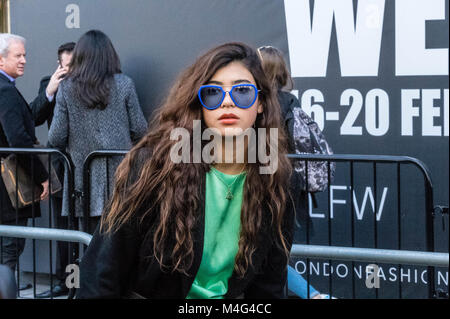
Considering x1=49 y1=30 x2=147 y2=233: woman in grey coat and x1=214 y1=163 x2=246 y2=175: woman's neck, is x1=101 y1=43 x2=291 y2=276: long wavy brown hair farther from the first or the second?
x1=49 y1=30 x2=147 y2=233: woman in grey coat

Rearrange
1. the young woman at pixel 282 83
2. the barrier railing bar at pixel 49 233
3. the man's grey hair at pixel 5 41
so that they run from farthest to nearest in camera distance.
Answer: the man's grey hair at pixel 5 41, the young woman at pixel 282 83, the barrier railing bar at pixel 49 233

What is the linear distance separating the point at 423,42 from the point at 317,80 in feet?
2.93

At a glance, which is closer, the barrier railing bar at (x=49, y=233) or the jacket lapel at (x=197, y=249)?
the jacket lapel at (x=197, y=249)

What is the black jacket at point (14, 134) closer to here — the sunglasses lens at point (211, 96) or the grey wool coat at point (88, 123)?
the grey wool coat at point (88, 123)

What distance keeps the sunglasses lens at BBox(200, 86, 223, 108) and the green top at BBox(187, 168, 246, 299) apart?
0.25 m

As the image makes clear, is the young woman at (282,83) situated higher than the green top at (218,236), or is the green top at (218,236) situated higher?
the young woman at (282,83)

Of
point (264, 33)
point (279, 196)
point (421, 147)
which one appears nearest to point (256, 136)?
point (279, 196)

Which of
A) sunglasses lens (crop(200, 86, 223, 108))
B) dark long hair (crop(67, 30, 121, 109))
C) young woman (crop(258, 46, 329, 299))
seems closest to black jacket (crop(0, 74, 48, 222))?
dark long hair (crop(67, 30, 121, 109))

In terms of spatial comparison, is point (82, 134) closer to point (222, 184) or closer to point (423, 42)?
point (423, 42)

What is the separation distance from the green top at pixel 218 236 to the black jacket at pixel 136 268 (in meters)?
0.03

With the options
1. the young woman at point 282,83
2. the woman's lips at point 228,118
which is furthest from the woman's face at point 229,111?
the young woman at point 282,83

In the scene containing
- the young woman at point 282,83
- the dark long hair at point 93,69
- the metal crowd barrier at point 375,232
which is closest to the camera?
the metal crowd barrier at point 375,232

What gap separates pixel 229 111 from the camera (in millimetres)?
2523

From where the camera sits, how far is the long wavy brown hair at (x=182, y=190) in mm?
A: 2477
